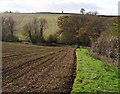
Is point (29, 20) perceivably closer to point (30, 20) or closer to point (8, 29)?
point (30, 20)

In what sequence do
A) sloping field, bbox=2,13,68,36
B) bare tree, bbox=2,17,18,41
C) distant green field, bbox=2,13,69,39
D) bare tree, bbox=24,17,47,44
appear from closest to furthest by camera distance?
bare tree, bbox=24,17,47,44
bare tree, bbox=2,17,18,41
distant green field, bbox=2,13,69,39
sloping field, bbox=2,13,68,36

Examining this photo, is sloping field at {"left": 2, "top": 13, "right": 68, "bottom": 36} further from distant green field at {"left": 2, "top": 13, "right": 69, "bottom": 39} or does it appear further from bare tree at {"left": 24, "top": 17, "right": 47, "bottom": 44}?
bare tree at {"left": 24, "top": 17, "right": 47, "bottom": 44}

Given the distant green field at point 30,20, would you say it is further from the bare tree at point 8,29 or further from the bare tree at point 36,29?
the bare tree at point 8,29

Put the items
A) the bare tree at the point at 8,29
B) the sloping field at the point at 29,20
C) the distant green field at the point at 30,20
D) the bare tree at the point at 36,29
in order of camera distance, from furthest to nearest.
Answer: the sloping field at the point at 29,20, the distant green field at the point at 30,20, the bare tree at the point at 8,29, the bare tree at the point at 36,29

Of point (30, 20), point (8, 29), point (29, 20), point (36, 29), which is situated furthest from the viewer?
point (29, 20)

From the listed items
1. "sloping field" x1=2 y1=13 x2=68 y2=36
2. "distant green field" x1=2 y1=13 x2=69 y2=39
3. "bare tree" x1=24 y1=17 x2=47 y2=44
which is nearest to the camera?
"bare tree" x1=24 y1=17 x2=47 y2=44

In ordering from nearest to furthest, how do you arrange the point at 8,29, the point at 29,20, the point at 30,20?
the point at 8,29, the point at 30,20, the point at 29,20

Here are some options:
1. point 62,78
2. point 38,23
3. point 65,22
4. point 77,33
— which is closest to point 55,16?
point 38,23

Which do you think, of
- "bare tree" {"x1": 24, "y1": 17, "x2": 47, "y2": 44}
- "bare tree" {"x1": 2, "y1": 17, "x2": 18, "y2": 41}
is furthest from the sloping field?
"bare tree" {"x1": 2, "y1": 17, "x2": 18, "y2": 41}

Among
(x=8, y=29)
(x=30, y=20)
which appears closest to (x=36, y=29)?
(x=8, y=29)

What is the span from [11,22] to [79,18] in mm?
26395

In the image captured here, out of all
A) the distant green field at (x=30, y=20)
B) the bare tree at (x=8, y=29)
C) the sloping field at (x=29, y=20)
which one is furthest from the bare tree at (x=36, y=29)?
the bare tree at (x=8, y=29)

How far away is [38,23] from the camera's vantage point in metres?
113

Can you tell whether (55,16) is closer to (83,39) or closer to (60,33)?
(60,33)
